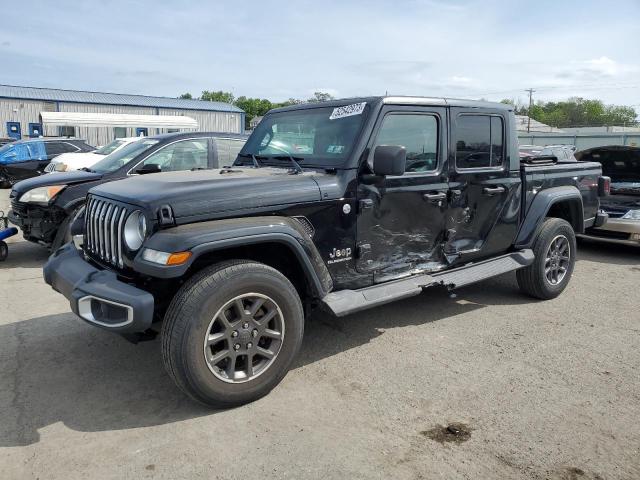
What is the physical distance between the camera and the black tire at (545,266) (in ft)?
17.1

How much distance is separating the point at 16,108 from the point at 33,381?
41.5 meters

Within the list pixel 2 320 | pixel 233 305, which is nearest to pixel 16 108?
pixel 2 320

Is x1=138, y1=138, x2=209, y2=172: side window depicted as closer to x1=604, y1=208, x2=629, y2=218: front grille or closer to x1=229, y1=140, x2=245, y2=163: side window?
x1=229, y1=140, x2=245, y2=163: side window

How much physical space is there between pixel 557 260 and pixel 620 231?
100 inches

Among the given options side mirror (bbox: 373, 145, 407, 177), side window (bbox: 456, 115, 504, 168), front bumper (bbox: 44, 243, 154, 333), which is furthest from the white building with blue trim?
side mirror (bbox: 373, 145, 407, 177)

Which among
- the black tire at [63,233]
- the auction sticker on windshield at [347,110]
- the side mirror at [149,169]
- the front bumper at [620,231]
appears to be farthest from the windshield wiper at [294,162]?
the front bumper at [620,231]

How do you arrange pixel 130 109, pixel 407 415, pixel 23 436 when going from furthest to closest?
pixel 130 109 → pixel 407 415 → pixel 23 436

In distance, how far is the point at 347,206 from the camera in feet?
12.2

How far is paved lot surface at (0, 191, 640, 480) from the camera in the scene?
2662 millimetres

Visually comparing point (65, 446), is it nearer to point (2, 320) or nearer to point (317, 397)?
point (317, 397)

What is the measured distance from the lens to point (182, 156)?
7215 millimetres

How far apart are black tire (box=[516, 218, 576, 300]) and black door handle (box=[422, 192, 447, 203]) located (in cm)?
151

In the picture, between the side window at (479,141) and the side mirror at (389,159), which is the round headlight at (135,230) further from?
the side window at (479,141)

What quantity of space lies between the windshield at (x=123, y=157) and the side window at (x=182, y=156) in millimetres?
218
